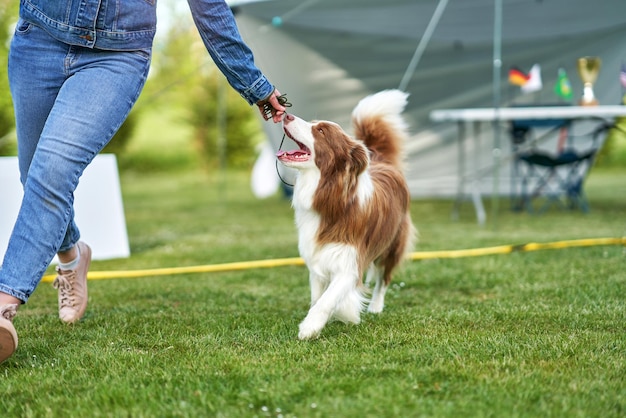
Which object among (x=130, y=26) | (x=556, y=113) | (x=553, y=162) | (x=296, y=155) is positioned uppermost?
(x=130, y=26)

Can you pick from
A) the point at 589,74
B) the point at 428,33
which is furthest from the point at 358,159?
the point at 428,33

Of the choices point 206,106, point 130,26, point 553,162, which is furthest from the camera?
point 206,106

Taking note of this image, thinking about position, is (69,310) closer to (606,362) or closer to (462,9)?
(606,362)

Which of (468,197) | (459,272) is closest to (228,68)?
(459,272)

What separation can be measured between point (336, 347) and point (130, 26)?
1.44 metres

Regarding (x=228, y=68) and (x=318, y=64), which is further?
(x=318, y=64)

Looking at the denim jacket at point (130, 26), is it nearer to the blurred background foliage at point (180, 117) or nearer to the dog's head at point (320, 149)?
the dog's head at point (320, 149)

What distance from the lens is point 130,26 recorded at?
292cm

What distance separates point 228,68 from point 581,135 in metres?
7.28

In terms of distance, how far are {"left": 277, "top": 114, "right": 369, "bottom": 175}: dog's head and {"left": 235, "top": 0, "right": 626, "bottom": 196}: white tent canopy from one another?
4.97 m

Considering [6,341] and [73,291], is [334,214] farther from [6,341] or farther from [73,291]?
[6,341]

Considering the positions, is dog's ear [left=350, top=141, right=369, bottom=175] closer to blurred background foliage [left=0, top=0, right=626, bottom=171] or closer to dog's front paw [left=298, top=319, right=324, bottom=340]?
dog's front paw [left=298, top=319, right=324, bottom=340]

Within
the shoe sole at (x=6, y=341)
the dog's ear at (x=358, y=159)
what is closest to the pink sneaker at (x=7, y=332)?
the shoe sole at (x=6, y=341)

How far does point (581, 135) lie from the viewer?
945 centimetres
